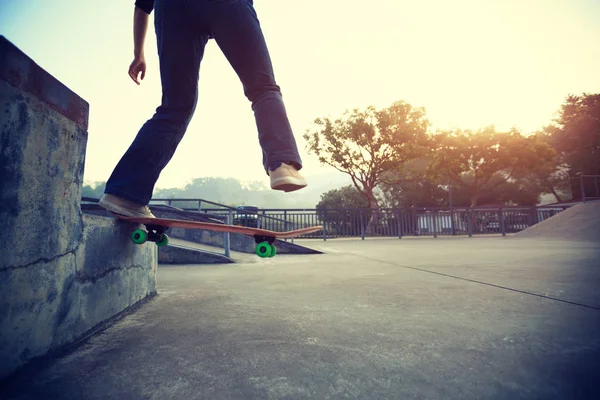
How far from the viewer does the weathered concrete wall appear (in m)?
0.80

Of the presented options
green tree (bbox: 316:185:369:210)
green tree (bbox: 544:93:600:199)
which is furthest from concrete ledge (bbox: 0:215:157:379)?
green tree (bbox: 544:93:600:199)

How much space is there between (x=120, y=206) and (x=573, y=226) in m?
12.1

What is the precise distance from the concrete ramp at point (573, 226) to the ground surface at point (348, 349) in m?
8.78

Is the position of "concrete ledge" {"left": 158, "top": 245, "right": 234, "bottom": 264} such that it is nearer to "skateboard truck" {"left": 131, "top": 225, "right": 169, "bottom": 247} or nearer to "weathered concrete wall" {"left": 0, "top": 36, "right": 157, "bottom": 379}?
"skateboard truck" {"left": 131, "top": 225, "right": 169, "bottom": 247}

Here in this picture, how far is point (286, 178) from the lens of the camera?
1511 millimetres

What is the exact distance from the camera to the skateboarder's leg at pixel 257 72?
1600 millimetres

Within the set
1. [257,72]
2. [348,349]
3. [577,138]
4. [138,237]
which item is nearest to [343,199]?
[577,138]

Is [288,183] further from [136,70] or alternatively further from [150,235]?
[136,70]

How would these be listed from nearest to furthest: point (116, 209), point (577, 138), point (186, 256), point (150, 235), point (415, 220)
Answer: point (116, 209) → point (150, 235) → point (186, 256) → point (415, 220) → point (577, 138)

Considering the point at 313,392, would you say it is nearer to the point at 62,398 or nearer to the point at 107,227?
the point at 62,398

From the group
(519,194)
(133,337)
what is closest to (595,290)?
(133,337)

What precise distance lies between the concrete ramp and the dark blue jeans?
953 centimetres

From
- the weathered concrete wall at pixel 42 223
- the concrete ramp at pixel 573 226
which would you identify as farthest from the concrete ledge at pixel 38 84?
the concrete ramp at pixel 573 226

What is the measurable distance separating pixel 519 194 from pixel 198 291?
33817mm
